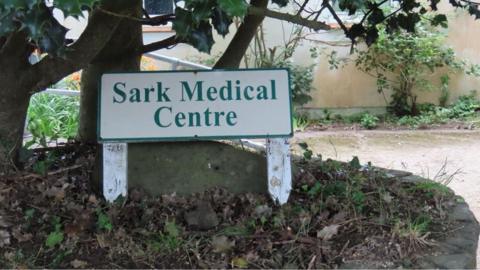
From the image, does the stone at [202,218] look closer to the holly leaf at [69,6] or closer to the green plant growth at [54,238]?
the green plant growth at [54,238]

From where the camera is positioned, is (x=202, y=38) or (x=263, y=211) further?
(x=263, y=211)

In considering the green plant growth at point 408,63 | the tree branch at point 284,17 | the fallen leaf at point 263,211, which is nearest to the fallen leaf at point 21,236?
the fallen leaf at point 263,211

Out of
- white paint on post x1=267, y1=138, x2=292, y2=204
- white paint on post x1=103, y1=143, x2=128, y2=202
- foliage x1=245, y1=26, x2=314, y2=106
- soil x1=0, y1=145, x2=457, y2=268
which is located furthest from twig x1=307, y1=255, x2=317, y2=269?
foliage x1=245, y1=26, x2=314, y2=106

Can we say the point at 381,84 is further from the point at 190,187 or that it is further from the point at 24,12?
the point at 24,12

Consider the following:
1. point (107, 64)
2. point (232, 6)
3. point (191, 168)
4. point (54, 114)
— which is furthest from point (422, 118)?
point (232, 6)

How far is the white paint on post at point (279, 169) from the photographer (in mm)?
3053

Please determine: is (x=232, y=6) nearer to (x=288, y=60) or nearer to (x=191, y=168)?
(x=191, y=168)

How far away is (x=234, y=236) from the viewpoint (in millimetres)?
2785

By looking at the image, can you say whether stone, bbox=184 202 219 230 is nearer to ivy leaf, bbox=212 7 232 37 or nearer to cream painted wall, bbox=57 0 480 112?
ivy leaf, bbox=212 7 232 37

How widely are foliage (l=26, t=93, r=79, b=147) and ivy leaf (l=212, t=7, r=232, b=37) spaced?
4.32 metres

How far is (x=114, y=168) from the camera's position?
3.03 m

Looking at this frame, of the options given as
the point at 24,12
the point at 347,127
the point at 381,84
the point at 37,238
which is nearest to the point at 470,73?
the point at 381,84

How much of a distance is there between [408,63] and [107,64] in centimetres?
605

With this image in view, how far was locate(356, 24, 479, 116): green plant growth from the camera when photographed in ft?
28.5
